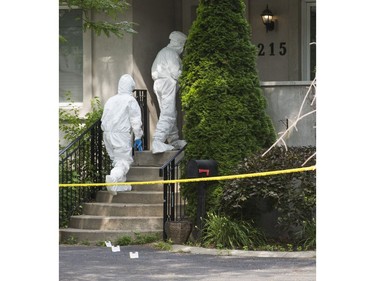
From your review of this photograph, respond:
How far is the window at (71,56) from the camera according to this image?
19484 millimetres

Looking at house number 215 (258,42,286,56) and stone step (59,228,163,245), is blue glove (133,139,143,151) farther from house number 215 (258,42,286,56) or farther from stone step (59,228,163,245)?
house number 215 (258,42,286,56)

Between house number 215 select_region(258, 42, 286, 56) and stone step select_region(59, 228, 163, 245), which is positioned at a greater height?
house number 215 select_region(258, 42, 286, 56)

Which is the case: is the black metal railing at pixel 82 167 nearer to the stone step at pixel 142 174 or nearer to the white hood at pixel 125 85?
the stone step at pixel 142 174

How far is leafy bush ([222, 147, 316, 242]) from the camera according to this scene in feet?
46.0

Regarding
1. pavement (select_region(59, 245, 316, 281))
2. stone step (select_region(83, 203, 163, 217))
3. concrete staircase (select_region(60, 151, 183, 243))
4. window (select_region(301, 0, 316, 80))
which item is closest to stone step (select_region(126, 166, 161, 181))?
concrete staircase (select_region(60, 151, 183, 243))

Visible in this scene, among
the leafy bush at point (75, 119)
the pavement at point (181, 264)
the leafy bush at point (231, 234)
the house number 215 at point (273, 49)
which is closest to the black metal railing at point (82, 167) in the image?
the leafy bush at point (75, 119)

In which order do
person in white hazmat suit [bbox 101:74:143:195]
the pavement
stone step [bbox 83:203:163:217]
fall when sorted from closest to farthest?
the pavement, stone step [bbox 83:203:163:217], person in white hazmat suit [bbox 101:74:143:195]

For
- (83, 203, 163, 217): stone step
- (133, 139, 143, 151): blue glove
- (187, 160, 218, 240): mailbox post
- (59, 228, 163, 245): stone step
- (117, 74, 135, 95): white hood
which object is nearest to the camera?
(187, 160, 218, 240): mailbox post

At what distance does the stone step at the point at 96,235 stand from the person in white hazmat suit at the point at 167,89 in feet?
8.05

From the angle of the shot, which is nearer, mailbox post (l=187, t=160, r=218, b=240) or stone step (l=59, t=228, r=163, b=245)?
mailbox post (l=187, t=160, r=218, b=240)

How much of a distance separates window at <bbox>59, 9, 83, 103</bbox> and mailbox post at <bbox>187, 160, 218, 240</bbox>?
201 inches
